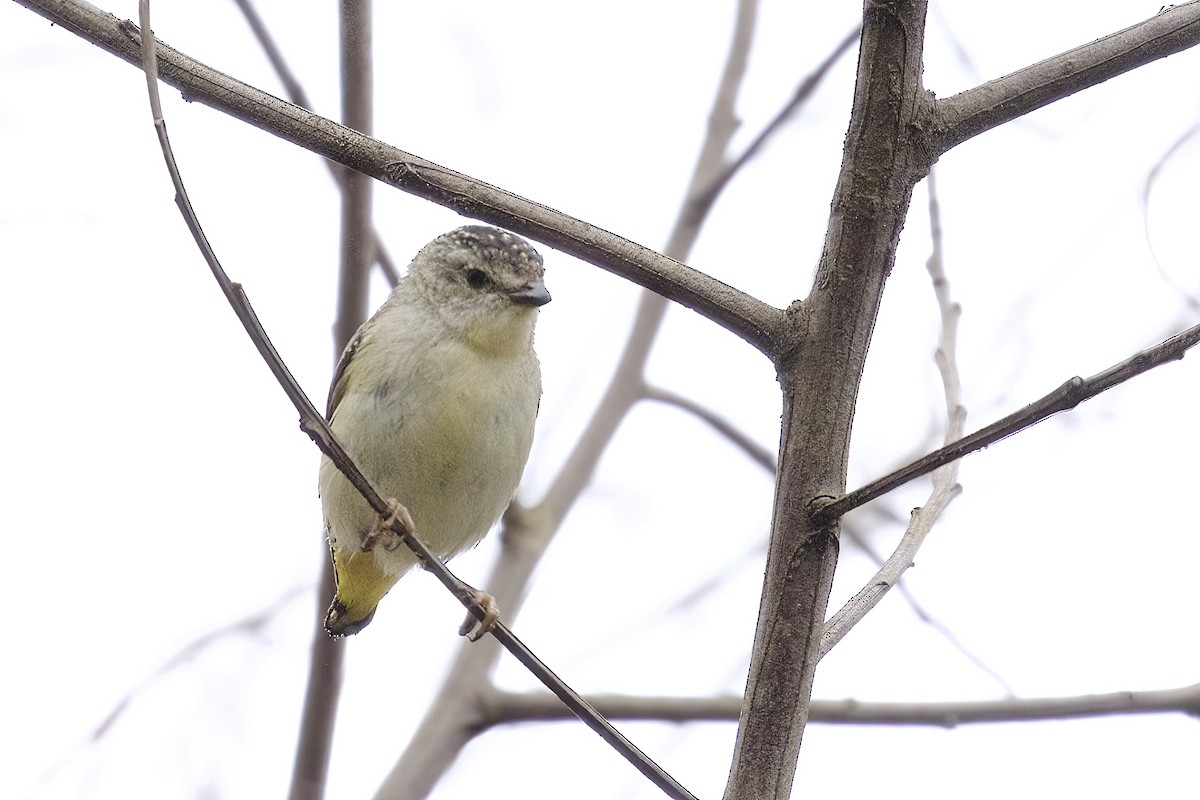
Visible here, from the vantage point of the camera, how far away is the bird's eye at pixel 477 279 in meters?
4.63

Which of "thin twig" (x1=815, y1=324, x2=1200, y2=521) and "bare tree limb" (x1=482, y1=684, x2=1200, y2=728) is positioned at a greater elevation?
"bare tree limb" (x1=482, y1=684, x2=1200, y2=728)

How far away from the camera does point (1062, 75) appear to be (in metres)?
2.40

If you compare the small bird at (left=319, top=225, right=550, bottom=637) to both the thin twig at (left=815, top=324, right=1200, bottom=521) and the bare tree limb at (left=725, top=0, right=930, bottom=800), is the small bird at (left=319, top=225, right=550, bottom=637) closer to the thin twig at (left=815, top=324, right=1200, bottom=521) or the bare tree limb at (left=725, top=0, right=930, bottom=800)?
the bare tree limb at (left=725, top=0, right=930, bottom=800)

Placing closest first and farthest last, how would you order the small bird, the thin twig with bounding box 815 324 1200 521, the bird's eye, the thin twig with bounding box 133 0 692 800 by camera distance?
the thin twig with bounding box 815 324 1200 521, the thin twig with bounding box 133 0 692 800, the small bird, the bird's eye

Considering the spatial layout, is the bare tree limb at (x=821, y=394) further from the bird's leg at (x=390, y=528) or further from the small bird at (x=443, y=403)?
the small bird at (x=443, y=403)

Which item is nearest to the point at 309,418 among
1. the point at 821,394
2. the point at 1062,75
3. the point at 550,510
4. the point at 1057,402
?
the point at 821,394

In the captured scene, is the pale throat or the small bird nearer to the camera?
the small bird

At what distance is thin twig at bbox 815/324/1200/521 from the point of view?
77.2 inches

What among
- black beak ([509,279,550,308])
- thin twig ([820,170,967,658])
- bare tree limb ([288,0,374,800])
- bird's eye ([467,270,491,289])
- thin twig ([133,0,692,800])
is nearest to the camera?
thin twig ([133,0,692,800])

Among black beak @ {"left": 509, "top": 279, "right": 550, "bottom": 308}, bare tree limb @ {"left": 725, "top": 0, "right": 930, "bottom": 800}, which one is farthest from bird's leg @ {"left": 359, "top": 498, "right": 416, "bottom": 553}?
bare tree limb @ {"left": 725, "top": 0, "right": 930, "bottom": 800}

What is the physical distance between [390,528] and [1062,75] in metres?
2.05

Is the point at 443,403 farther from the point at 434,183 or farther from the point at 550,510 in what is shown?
the point at 434,183

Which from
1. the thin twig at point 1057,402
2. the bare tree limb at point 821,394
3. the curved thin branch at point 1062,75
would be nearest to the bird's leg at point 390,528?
the bare tree limb at point 821,394

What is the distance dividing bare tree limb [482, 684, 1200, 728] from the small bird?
0.74m
